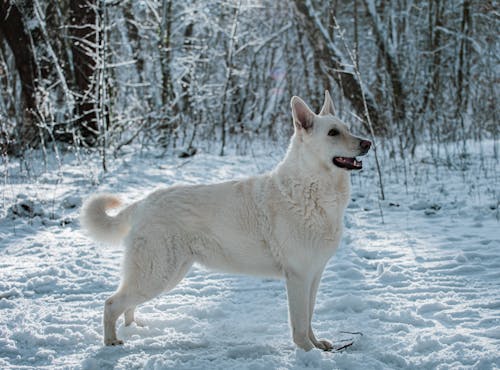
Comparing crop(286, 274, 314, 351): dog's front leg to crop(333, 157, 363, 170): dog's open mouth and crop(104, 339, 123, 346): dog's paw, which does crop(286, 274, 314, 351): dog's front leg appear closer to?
crop(333, 157, 363, 170): dog's open mouth

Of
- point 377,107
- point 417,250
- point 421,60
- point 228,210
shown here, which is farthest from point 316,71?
point 228,210

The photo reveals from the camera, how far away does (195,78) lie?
11953mm

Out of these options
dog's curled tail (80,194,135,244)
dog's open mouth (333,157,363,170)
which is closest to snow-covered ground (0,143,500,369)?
dog's curled tail (80,194,135,244)

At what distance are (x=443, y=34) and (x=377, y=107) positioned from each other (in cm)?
898

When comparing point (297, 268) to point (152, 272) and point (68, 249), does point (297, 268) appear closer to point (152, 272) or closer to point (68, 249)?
point (152, 272)

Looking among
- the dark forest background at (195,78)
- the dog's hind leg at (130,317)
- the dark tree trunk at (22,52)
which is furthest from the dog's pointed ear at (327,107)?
the dark tree trunk at (22,52)

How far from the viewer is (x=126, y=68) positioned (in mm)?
15055

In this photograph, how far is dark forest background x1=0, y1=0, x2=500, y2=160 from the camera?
30.8 ft

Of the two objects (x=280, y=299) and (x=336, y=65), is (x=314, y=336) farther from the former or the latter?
(x=336, y=65)

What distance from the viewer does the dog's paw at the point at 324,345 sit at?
126 inches

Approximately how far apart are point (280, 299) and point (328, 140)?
1.45 meters

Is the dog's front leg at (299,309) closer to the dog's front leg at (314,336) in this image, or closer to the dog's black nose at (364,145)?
the dog's front leg at (314,336)

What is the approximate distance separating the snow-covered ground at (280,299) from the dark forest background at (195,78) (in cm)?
174

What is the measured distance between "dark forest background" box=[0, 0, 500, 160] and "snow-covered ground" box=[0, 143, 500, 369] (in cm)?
174
